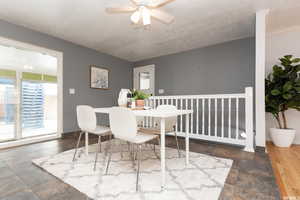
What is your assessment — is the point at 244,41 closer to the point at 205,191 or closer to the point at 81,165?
the point at 205,191

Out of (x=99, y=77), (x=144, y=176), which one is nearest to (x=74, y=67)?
(x=99, y=77)

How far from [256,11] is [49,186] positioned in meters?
3.70

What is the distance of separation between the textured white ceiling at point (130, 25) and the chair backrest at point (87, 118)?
5.23 ft

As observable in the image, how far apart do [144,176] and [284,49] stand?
3.75m

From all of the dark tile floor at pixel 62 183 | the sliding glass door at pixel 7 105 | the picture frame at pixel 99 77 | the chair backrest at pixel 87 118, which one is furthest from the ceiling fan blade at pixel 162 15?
the sliding glass door at pixel 7 105

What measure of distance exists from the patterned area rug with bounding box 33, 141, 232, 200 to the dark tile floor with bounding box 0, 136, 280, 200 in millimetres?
81

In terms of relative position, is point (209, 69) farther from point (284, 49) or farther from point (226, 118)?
point (284, 49)

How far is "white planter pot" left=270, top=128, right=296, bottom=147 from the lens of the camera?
258 centimetres

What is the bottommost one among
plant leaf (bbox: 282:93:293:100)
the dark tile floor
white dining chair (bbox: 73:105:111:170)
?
the dark tile floor

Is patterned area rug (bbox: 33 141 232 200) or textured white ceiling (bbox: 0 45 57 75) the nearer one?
patterned area rug (bbox: 33 141 232 200)

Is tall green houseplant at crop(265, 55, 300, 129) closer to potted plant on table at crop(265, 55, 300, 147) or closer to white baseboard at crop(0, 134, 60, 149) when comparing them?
potted plant on table at crop(265, 55, 300, 147)

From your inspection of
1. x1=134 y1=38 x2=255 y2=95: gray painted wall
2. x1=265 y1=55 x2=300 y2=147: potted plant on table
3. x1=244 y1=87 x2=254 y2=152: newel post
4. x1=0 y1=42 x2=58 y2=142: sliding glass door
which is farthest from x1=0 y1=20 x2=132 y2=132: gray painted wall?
x1=265 y1=55 x2=300 y2=147: potted plant on table

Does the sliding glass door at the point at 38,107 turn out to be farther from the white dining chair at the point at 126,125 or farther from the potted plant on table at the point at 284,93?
the potted plant on table at the point at 284,93

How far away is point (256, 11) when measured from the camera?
7.65 ft
